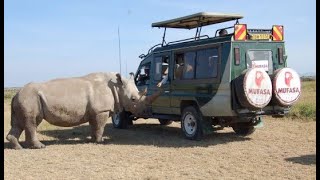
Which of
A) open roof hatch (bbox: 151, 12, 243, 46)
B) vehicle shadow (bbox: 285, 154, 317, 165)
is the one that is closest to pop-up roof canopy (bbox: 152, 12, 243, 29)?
open roof hatch (bbox: 151, 12, 243, 46)

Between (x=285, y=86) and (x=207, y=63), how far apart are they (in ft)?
5.68

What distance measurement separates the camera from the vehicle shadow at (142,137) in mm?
10406

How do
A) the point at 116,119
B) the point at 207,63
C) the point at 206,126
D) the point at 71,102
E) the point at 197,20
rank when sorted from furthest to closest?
the point at 116,119 < the point at 197,20 < the point at 206,126 < the point at 71,102 < the point at 207,63

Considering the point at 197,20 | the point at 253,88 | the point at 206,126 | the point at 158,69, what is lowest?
the point at 206,126

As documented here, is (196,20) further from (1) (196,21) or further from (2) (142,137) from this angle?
(2) (142,137)

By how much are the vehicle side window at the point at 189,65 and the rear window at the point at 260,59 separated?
1363 mm

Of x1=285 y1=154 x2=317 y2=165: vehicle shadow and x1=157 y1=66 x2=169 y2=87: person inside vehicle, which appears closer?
x1=285 y1=154 x2=317 y2=165: vehicle shadow

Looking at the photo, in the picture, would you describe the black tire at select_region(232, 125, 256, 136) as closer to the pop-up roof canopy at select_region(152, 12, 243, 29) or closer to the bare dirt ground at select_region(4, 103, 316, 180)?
the bare dirt ground at select_region(4, 103, 316, 180)

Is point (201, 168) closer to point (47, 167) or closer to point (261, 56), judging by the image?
point (47, 167)

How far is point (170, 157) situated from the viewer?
8.49 m

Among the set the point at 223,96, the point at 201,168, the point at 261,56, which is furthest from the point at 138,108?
the point at 201,168

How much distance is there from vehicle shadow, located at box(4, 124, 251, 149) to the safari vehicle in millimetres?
369

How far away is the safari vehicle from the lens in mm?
9477

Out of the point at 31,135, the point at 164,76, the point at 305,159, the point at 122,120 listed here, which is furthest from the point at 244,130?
the point at 31,135
